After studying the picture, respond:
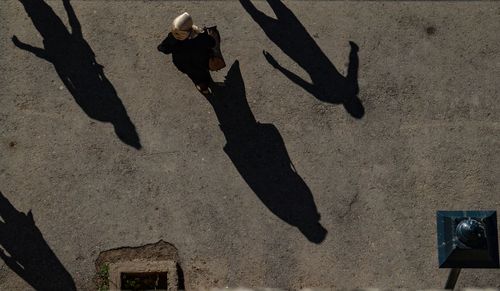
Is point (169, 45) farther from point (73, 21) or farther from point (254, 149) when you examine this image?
point (73, 21)

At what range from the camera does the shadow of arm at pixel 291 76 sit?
859 cm

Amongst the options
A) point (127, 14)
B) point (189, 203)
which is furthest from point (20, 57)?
point (189, 203)

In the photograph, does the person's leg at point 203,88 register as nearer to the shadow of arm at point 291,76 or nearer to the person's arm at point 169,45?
the person's arm at point 169,45

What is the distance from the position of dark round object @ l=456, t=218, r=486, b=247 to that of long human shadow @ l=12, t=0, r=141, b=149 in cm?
443

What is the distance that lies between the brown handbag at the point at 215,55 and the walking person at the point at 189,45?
58 mm

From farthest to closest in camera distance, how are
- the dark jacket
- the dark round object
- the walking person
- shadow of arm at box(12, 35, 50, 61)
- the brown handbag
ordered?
shadow of arm at box(12, 35, 50, 61) → the brown handbag → the dark jacket → the walking person → the dark round object

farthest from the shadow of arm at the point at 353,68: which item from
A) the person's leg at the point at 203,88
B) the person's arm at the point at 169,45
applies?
the person's arm at the point at 169,45

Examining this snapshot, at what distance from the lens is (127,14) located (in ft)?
29.1

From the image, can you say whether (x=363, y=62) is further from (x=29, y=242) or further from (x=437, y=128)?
(x=29, y=242)

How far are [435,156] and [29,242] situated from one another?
5519 mm

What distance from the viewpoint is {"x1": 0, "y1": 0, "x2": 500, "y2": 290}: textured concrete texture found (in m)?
8.02

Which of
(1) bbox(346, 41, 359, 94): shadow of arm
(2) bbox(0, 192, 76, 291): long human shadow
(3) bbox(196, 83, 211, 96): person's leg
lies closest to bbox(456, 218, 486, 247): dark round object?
(1) bbox(346, 41, 359, 94): shadow of arm

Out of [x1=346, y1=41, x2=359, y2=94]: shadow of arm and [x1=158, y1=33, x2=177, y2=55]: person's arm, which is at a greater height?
[x1=346, y1=41, x2=359, y2=94]: shadow of arm

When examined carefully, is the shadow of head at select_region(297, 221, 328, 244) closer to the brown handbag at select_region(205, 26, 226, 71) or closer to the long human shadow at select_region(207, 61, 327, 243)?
the long human shadow at select_region(207, 61, 327, 243)
